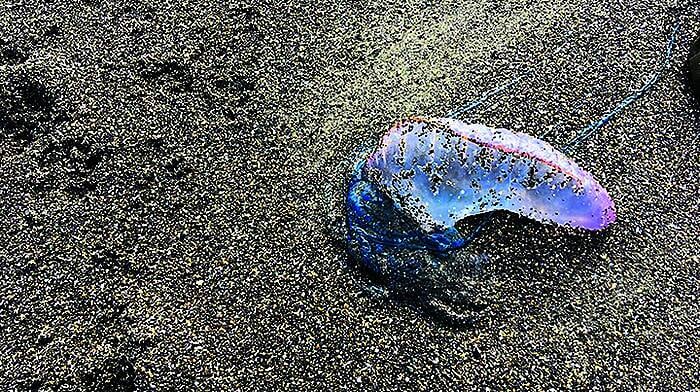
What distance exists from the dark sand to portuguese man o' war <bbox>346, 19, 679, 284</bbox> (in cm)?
7

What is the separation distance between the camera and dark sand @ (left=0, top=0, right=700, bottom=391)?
1618 millimetres

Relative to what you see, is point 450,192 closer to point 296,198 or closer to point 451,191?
point 451,191

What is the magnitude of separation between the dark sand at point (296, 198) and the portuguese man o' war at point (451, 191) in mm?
72

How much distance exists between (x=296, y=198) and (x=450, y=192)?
414 millimetres

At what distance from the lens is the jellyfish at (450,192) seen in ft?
5.60

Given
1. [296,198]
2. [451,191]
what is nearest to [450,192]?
[451,191]

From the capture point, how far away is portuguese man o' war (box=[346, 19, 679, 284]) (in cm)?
171

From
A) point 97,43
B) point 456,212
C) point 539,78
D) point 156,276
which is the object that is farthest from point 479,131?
point 97,43

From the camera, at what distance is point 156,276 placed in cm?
172

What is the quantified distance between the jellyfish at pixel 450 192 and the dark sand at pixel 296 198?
0.24 ft

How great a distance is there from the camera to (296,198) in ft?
6.15

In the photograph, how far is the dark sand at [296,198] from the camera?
1.62 m

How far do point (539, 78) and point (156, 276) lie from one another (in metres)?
1.24

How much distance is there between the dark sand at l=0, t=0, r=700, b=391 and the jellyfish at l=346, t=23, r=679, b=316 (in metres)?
0.07
